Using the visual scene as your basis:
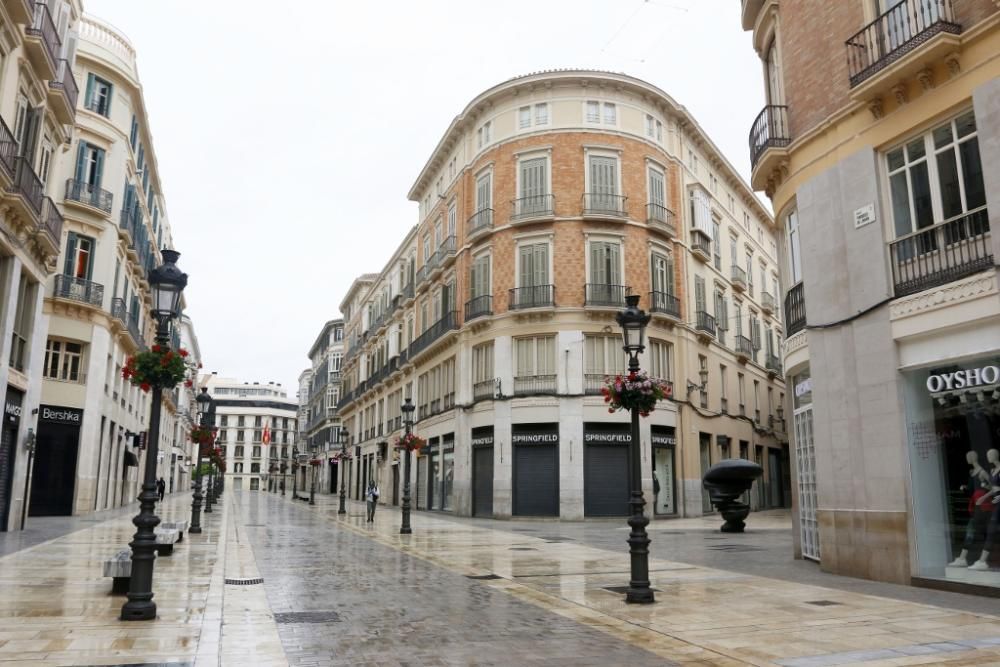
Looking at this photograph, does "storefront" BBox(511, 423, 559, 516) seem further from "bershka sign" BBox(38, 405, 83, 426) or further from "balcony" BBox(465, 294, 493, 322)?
"bershka sign" BBox(38, 405, 83, 426)

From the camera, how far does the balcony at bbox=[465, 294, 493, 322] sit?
3312cm

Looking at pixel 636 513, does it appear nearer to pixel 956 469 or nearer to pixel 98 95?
pixel 956 469

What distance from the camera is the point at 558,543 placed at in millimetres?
19531

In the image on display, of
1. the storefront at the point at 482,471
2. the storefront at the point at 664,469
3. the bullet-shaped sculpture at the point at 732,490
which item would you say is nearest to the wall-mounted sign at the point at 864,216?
the bullet-shaped sculpture at the point at 732,490

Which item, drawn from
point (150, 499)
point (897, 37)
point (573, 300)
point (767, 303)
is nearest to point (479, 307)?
point (573, 300)

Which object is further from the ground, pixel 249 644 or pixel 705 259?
pixel 705 259

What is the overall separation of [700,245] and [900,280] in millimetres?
24874

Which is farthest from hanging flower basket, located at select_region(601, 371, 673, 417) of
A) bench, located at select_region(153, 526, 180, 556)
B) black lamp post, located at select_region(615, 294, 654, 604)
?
bench, located at select_region(153, 526, 180, 556)

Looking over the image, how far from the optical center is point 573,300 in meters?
31.2

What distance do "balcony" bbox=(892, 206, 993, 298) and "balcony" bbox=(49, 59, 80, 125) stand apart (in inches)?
806

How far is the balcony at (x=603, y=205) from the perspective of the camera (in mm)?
31734

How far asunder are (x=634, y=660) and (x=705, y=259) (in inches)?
1258

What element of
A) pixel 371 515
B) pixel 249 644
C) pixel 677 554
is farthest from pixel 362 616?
pixel 371 515

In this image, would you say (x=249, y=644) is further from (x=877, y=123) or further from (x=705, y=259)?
(x=705, y=259)
